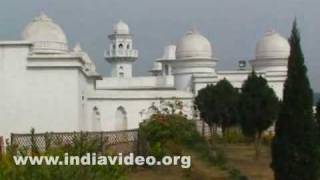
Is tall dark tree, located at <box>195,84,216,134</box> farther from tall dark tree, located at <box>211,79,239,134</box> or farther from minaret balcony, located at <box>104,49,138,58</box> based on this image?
minaret balcony, located at <box>104,49,138,58</box>

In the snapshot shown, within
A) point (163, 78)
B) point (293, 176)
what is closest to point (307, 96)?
point (293, 176)

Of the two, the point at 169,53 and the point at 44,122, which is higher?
the point at 169,53

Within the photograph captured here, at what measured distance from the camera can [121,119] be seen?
31.9 meters

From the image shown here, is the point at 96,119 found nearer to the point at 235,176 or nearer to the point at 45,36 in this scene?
the point at 45,36

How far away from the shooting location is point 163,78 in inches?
1629

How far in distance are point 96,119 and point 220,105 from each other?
25.6 ft

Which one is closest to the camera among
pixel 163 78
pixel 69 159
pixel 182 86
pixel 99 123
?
pixel 69 159

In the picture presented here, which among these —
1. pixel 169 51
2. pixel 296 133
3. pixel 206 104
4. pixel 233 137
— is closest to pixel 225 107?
pixel 206 104

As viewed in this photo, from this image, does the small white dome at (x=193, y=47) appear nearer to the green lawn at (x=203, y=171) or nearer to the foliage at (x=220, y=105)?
the foliage at (x=220, y=105)

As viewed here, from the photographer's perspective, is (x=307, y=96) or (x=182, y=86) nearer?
(x=307, y=96)

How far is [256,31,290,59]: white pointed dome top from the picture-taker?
122 feet

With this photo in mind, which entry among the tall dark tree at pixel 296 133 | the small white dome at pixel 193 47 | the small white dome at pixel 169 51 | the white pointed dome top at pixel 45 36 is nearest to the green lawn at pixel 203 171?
the tall dark tree at pixel 296 133

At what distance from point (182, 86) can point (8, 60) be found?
13.1 meters

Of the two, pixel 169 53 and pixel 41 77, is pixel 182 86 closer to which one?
pixel 41 77
